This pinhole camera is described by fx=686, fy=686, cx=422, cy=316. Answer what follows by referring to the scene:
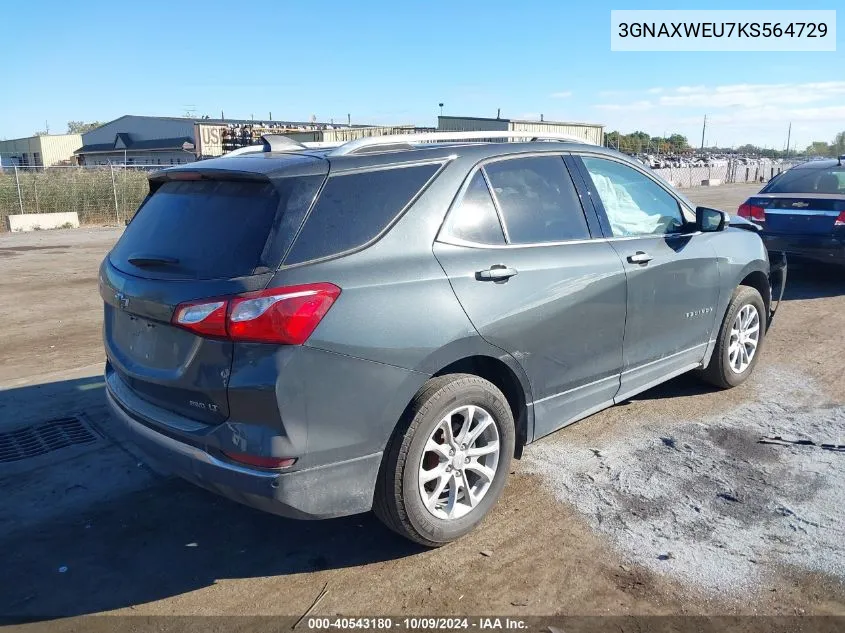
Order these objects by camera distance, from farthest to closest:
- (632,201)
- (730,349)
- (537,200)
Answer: (730,349) → (632,201) → (537,200)

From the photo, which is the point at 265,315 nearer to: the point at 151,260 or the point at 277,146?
the point at 151,260

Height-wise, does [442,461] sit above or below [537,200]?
below

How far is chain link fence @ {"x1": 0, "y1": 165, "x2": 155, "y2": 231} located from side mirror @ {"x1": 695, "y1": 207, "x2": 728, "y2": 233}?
18.6 meters

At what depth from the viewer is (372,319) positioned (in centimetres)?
292

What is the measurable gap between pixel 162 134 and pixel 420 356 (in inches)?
2528

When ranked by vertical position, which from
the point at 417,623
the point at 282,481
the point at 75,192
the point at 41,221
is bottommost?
the point at 417,623

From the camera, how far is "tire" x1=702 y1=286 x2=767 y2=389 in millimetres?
5219

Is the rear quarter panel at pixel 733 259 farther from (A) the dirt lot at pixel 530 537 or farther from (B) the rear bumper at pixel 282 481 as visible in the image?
(B) the rear bumper at pixel 282 481

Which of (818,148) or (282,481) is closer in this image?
(282,481)

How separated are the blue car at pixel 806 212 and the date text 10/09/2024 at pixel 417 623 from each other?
7217 millimetres

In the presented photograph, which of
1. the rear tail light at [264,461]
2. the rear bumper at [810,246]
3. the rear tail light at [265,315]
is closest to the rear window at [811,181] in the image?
the rear bumper at [810,246]

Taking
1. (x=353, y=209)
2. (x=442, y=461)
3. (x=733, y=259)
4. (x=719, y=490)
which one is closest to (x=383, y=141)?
(x=353, y=209)

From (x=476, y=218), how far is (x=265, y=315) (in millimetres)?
1300

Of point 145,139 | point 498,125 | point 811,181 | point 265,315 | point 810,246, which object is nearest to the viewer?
point 265,315
